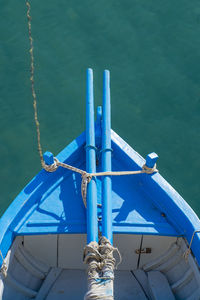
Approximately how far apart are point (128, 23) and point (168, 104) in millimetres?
2109

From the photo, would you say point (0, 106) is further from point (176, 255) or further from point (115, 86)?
point (176, 255)

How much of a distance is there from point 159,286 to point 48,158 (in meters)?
1.99

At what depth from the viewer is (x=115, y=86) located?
8.59 m

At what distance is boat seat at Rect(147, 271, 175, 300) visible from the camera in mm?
5527

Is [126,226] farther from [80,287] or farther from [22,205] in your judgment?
[22,205]

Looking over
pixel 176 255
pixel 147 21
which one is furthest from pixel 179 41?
pixel 176 255

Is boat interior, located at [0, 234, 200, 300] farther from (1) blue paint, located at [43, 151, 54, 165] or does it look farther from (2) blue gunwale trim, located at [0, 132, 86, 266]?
(1) blue paint, located at [43, 151, 54, 165]

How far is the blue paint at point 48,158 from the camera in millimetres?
5559

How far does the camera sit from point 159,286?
18.5 feet

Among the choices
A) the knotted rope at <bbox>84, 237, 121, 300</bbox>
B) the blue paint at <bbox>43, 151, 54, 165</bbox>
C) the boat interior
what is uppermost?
the blue paint at <bbox>43, 151, 54, 165</bbox>

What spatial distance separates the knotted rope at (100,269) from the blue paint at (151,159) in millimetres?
1221

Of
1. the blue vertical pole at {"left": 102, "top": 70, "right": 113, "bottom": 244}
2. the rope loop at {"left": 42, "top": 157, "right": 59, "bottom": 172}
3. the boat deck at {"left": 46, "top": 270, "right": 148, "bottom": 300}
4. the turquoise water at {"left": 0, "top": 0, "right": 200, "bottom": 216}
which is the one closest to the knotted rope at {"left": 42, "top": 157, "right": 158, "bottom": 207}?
the rope loop at {"left": 42, "top": 157, "right": 59, "bottom": 172}

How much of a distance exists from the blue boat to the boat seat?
12mm

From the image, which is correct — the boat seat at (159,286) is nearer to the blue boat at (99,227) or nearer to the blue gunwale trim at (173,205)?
the blue boat at (99,227)
